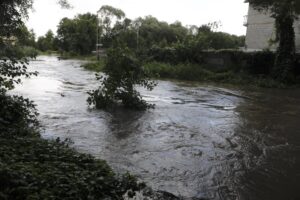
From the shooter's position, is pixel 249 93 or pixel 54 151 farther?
pixel 249 93

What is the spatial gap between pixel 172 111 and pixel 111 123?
3.19 metres

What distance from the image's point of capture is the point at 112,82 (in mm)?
13586

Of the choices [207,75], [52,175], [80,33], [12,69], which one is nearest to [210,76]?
[207,75]

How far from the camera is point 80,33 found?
78.2 meters

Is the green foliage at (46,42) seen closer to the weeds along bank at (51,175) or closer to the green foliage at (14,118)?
the green foliage at (14,118)

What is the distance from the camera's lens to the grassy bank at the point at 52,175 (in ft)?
15.3

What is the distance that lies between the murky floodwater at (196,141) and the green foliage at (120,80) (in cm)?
57

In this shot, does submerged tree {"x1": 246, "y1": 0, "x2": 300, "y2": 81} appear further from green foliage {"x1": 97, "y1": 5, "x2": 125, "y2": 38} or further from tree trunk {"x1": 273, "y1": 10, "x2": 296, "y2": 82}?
green foliage {"x1": 97, "y1": 5, "x2": 125, "y2": 38}

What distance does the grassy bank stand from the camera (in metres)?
4.66

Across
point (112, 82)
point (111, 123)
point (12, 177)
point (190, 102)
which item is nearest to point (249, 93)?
point (190, 102)

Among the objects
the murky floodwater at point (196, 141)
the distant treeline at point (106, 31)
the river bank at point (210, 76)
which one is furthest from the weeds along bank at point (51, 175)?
the distant treeline at point (106, 31)

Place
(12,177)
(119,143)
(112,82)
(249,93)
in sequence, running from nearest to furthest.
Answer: (12,177), (119,143), (112,82), (249,93)

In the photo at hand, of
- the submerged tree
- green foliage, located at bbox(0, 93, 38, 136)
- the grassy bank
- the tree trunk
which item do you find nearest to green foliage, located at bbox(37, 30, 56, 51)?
the submerged tree

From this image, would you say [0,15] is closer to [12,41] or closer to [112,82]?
[12,41]
